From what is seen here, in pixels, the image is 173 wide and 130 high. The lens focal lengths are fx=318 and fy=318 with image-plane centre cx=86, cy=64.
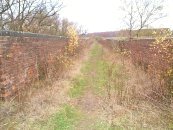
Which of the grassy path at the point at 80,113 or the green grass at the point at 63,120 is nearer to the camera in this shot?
the green grass at the point at 63,120

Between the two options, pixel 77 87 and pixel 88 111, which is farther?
pixel 77 87

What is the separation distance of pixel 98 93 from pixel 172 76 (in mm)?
2851

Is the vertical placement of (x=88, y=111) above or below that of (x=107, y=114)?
below

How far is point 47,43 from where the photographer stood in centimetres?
1286

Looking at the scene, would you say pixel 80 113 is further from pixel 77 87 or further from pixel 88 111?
pixel 77 87

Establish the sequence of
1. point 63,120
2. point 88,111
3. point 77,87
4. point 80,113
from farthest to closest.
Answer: point 77,87, point 88,111, point 80,113, point 63,120

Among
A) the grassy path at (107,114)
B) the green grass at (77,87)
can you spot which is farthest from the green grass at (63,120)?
the green grass at (77,87)

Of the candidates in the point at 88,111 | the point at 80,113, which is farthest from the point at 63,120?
the point at 88,111

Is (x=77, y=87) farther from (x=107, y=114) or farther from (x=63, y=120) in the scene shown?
(x=63, y=120)

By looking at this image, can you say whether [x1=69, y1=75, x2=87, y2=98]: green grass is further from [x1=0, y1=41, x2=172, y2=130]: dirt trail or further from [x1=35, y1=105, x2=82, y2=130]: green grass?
[x1=35, y1=105, x2=82, y2=130]: green grass

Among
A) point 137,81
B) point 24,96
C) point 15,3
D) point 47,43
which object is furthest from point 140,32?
point 24,96

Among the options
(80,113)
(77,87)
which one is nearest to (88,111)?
(80,113)

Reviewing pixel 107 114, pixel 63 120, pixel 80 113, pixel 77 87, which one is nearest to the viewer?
pixel 63 120

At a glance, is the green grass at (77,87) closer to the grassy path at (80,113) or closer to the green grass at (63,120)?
the grassy path at (80,113)
